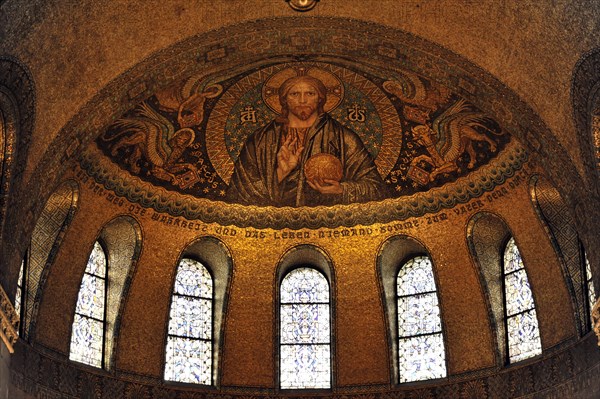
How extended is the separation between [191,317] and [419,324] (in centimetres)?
424

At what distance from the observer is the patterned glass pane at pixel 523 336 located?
2459cm

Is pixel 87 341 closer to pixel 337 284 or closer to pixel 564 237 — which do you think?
pixel 337 284

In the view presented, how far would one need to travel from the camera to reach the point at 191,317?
1021 inches

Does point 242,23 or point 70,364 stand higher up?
point 242,23

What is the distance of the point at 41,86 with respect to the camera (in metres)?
21.2

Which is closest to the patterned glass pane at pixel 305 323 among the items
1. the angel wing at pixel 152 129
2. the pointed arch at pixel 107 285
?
the pointed arch at pixel 107 285

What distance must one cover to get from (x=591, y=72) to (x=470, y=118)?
153 inches

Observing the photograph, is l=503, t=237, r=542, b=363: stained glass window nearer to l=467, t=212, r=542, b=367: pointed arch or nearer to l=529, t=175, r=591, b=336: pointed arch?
l=467, t=212, r=542, b=367: pointed arch

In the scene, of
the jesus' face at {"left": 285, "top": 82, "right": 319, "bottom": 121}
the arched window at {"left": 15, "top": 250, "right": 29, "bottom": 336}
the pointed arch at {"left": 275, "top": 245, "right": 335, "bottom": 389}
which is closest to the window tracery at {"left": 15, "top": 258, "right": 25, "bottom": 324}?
the arched window at {"left": 15, "top": 250, "right": 29, "bottom": 336}

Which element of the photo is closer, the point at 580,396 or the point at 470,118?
the point at 580,396

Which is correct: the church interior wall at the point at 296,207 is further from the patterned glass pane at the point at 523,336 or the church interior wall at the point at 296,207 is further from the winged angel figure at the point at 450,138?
the patterned glass pane at the point at 523,336

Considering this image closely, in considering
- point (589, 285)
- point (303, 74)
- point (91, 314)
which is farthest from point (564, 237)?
point (91, 314)

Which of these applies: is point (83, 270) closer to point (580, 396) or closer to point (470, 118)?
point (470, 118)

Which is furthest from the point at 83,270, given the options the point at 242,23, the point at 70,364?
the point at 242,23
